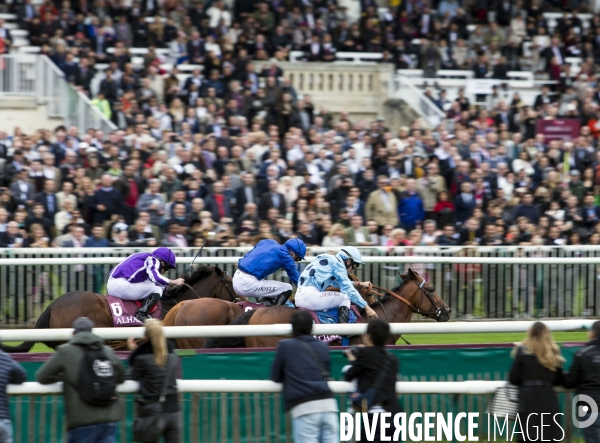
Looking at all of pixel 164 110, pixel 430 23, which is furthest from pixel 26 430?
pixel 430 23

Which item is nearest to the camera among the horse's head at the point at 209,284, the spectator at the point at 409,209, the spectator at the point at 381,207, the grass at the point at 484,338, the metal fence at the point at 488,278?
the horse's head at the point at 209,284

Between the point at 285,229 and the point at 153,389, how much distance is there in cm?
801

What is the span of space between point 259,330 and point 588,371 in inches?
92.3

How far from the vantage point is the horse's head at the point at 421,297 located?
1139cm

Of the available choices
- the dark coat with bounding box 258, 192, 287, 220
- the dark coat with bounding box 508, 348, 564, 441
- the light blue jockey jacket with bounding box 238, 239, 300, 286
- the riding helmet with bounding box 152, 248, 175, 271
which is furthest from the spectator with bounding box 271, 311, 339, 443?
the dark coat with bounding box 258, 192, 287, 220

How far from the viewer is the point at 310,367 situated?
701 centimetres

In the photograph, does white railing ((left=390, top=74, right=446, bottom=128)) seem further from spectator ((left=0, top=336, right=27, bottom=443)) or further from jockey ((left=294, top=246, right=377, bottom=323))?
spectator ((left=0, top=336, right=27, bottom=443))

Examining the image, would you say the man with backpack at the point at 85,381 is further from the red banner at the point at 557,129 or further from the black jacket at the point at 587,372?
the red banner at the point at 557,129

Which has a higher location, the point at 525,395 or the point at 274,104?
the point at 274,104

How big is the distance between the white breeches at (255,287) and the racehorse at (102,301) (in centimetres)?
57

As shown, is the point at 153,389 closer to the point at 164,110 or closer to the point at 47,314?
the point at 47,314

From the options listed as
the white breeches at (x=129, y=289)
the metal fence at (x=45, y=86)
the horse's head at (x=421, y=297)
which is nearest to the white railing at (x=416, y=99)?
the metal fence at (x=45, y=86)

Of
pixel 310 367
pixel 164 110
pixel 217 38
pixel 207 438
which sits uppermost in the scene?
pixel 217 38

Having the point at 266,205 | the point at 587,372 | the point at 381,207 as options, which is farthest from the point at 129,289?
the point at 381,207
